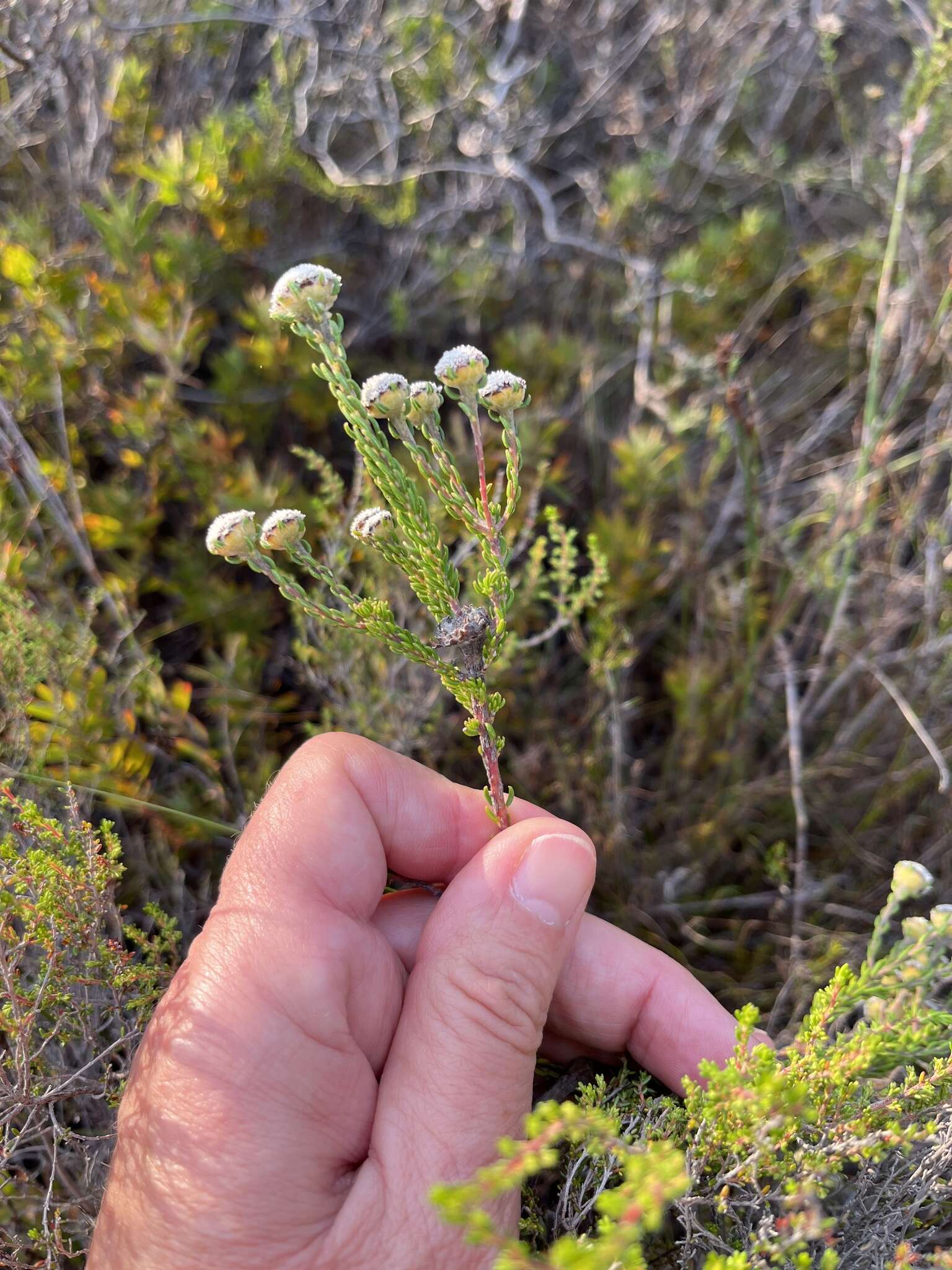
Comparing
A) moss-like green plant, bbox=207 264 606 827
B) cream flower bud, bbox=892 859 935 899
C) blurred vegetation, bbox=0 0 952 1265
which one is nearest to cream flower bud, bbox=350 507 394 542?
moss-like green plant, bbox=207 264 606 827

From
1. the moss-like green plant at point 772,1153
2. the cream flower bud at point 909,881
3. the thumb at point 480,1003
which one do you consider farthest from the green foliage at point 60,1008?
the cream flower bud at point 909,881

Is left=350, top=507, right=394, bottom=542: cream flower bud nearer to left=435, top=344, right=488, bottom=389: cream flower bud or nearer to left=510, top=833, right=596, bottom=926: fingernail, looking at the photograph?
left=435, top=344, right=488, bottom=389: cream flower bud

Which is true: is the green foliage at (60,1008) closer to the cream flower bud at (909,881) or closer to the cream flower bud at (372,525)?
the cream flower bud at (372,525)

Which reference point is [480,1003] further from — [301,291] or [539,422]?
[539,422]

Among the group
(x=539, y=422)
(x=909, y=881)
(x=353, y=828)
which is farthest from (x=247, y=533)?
(x=539, y=422)

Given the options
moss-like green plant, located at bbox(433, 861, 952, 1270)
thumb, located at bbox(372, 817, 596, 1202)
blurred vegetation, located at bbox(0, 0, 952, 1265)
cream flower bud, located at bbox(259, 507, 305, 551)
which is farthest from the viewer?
blurred vegetation, located at bbox(0, 0, 952, 1265)

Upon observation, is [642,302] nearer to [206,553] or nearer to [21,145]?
[206,553]

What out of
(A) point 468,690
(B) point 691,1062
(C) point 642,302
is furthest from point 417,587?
(C) point 642,302
